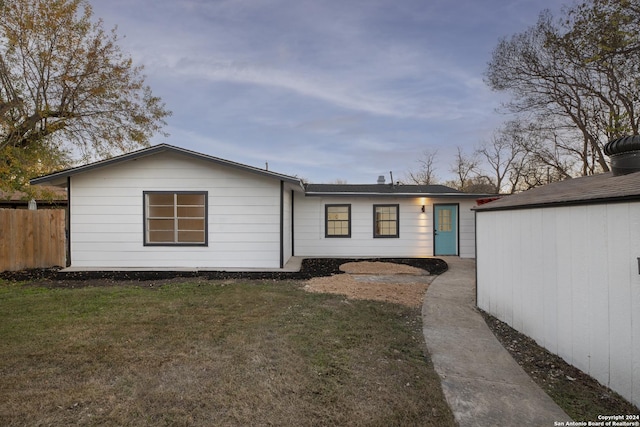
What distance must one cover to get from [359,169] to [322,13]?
55.5 feet

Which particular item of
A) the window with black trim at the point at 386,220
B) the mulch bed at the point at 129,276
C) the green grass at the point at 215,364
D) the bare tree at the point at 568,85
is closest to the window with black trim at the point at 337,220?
the window with black trim at the point at 386,220

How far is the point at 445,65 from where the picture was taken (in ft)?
41.4

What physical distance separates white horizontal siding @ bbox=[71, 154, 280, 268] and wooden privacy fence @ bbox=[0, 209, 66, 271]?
97 centimetres

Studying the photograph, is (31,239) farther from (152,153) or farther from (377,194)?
(377,194)

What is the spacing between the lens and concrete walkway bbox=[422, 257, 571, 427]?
2494 millimetres

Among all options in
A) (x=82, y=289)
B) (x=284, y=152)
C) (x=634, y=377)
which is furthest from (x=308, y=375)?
(x=284, y=152)

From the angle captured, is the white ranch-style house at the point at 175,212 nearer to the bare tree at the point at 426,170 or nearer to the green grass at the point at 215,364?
the green grass at the point at 215,364

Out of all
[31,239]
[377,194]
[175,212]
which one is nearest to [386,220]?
[377,194]

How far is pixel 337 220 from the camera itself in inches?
500

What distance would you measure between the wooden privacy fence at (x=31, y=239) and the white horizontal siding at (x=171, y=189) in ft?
3.17

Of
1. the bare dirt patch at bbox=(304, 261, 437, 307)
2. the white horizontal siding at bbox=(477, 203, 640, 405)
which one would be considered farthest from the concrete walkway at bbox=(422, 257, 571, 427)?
the bare dirt patch at bbox=(304, 261, 437, 307)

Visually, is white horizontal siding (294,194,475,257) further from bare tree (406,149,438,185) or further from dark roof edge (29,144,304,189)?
bare tree (406,149,438,185)

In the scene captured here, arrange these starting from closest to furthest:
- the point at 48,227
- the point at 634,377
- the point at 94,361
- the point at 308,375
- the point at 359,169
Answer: the point at 634,377 → the point at 308,375 → the point at 94,361 → the point at 48,227 → the point at 359,169

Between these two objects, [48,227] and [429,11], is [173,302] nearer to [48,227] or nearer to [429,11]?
[48,227]
